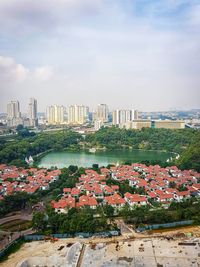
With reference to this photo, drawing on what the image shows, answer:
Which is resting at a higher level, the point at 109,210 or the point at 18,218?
the point at 109,210

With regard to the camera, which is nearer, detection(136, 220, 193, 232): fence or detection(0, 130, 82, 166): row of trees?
detection(136, 220, 193, 232): fence

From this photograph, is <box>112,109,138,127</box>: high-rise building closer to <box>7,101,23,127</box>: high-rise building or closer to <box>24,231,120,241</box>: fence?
<box>7,101,23,127</box>: high-rise building

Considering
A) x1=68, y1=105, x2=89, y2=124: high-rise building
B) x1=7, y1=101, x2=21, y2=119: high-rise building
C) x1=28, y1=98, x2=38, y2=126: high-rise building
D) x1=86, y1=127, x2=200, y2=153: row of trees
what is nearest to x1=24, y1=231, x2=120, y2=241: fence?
x1=86, y1=127, x2=200, y2=153: row of trees

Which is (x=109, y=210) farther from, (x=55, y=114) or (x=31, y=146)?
(x=55, y=114)

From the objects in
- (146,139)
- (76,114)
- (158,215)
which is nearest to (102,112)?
(76,114)

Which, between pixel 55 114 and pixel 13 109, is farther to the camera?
pixel 55 114

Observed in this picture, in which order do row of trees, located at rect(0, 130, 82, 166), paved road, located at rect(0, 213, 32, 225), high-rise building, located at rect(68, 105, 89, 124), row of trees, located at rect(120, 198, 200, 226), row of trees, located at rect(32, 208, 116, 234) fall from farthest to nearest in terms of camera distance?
high-rise building, located at rect(68, 105, 89, 124), row of trees, located at rect(0, 130, 82, 166), paved road, located at rect(0, 213, 32, 225), row of trees, located at rect(120, 198, 200, 226), row of trees, located at rect(32, 208, 116, 234)

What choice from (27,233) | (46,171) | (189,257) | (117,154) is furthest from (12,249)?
(117,154)

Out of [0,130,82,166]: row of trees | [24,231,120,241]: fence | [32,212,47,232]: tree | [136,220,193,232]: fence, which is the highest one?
[0,130,82,166]: row of trees
